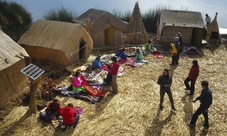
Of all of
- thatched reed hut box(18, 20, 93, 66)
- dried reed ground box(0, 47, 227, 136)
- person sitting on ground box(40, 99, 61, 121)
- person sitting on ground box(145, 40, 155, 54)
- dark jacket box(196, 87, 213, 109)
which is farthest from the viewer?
person sitting on ground box(145, 40, 155, 54)

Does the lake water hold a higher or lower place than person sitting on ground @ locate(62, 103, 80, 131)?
higher

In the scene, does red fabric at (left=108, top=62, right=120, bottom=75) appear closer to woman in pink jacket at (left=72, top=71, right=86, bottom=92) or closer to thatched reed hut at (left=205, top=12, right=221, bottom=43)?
woman in pink jacket at (left=72, top=71, right=86, bottom=92)

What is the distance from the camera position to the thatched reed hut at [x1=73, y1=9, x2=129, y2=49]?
43.0 ft

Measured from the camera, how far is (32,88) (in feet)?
21.0

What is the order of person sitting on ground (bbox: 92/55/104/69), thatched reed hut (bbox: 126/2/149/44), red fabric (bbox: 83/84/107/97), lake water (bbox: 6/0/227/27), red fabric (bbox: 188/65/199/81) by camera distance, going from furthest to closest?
lake water (bbox: 6/0/227/27)
thatched reed hut (bbox: 126/2/149/44)
person sitting on ground (bbox: 92/55/104/69)
red fabric (bbox: 83/84/107/97)
red fabric (bbox: 188/65/199/81)

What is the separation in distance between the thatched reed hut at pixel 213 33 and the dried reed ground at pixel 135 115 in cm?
672

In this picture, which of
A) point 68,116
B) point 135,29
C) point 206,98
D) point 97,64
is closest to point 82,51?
point 97,64

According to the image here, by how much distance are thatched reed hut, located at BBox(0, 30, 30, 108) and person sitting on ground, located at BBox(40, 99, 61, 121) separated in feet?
5.06

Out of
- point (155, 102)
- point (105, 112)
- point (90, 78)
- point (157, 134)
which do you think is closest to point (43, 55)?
point (90, 78)

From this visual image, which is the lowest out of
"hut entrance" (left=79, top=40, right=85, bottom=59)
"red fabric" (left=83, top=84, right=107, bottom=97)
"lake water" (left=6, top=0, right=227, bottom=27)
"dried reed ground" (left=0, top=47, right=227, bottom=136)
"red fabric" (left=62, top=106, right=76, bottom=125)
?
"dried reed ground" (left=0, top=47, right=227, bottom=136)

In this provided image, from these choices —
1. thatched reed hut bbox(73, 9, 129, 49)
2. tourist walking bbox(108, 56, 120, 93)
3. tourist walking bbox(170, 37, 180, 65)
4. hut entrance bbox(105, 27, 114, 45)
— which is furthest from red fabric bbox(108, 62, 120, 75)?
hut entrance bbox(105, 27, 114, 45)

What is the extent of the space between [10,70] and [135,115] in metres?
4.19

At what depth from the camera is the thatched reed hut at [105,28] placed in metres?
13.1

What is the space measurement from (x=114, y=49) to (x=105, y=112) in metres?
7.13
